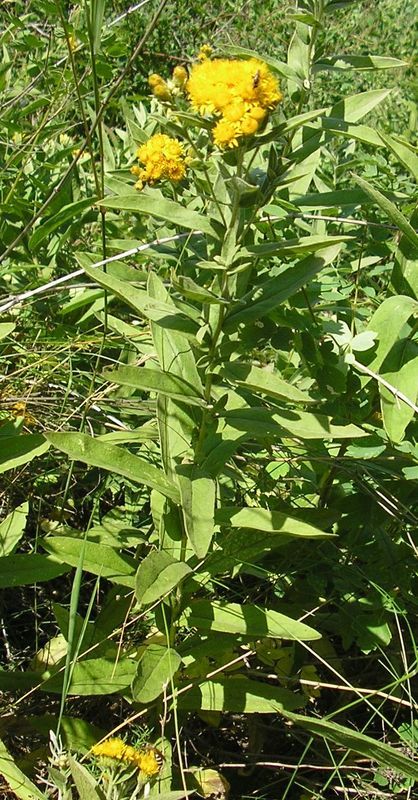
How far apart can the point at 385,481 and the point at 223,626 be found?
24.6 inches

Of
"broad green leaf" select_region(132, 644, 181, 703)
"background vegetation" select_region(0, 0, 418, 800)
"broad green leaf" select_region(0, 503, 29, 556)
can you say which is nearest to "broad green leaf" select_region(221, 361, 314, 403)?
"background vegetation" select_region(0, 0, 418, 800)

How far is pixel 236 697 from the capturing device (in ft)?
6.45

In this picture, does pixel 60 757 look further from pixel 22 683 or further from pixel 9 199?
pixel 9 199

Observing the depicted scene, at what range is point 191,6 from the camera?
6574 mm

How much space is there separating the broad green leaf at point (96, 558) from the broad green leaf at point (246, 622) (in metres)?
0.16

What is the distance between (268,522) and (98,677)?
0.48m

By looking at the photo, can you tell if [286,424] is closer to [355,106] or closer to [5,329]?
[5,329]

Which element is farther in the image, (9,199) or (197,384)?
(9,199)

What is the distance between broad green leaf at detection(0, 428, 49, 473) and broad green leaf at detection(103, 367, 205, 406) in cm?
36

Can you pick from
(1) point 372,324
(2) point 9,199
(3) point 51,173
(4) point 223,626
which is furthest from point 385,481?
(3) point 51,173

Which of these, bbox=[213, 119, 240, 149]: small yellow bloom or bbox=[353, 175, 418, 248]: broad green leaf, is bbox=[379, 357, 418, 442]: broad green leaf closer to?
bbox=[353, 175, 418, 248]: broad green leaf

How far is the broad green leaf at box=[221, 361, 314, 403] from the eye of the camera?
167 cm

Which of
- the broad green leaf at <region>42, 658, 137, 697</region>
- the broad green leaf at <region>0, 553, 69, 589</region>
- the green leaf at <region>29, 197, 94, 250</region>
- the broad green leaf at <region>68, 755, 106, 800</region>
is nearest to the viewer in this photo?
the broad green leaf at <region>68, 755, 106, 800</region>

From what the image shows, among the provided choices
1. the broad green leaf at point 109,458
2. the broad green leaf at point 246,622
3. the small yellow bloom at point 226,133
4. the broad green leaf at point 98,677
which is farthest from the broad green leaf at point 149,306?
the broad green leaf at point 98,677
